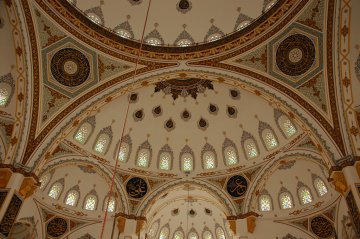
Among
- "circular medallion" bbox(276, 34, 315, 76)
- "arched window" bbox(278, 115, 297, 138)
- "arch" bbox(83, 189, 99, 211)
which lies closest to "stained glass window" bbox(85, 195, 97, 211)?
"arch" bbox(83, 189, 99, 211)

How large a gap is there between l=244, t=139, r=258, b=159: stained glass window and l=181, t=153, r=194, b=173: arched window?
3301 mm

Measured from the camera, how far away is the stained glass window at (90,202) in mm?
18000

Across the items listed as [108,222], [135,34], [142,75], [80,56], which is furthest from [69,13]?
[108,222]

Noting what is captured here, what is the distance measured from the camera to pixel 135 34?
14719 mm

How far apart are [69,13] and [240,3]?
7.27 m

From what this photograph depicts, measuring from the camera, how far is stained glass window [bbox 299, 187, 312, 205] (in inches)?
652

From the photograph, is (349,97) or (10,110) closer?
(349,97)

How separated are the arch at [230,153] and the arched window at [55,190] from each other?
9218 millimetres

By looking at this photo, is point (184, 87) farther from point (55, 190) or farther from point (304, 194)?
point (55, 190)

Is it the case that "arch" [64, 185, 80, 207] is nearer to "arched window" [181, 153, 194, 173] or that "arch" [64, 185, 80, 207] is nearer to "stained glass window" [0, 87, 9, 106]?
"arched window" [181, 153, 194, 173]

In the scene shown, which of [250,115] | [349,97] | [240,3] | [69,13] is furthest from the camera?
[250,115]

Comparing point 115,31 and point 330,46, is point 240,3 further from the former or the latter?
point 115,31

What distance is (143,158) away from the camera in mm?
18547

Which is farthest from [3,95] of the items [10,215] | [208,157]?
[208,157]
